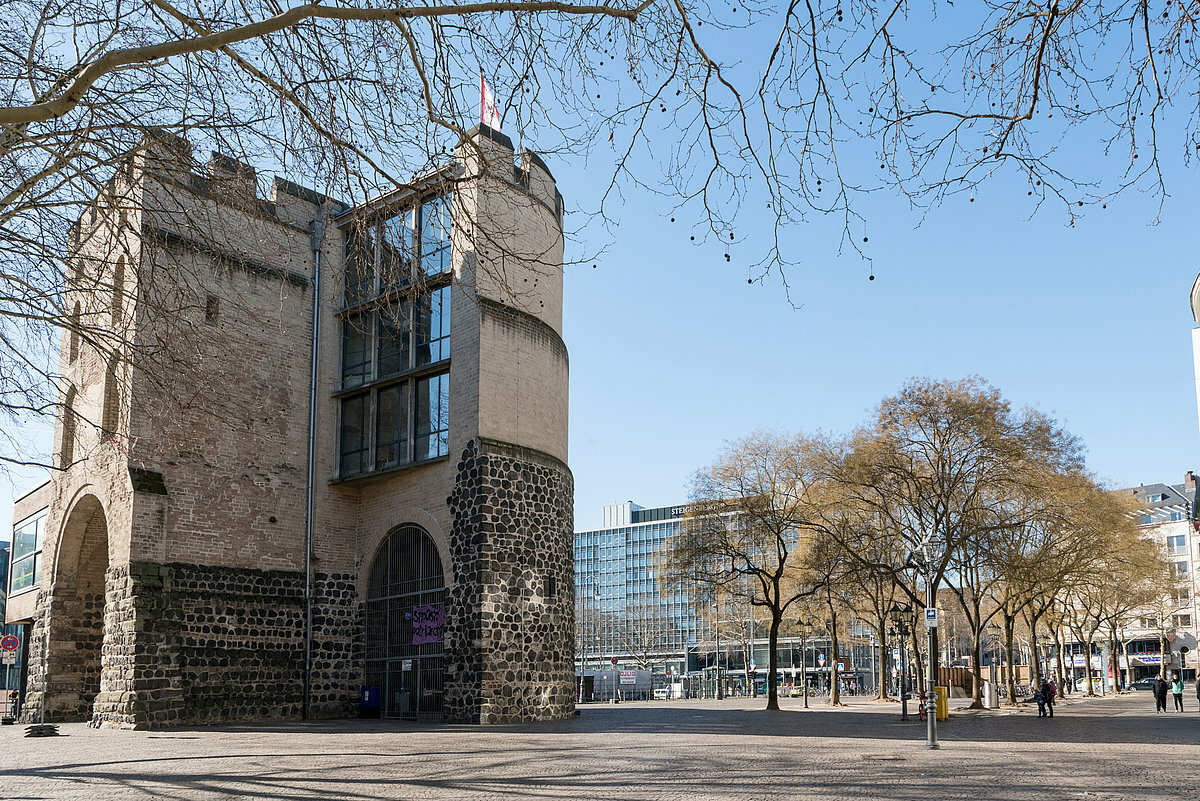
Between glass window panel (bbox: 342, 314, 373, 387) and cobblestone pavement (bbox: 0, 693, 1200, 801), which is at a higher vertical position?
glass window panel (bbox: 342, 314, 373, 387)

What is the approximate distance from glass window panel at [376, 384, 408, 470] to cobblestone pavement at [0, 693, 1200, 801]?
7741 mm

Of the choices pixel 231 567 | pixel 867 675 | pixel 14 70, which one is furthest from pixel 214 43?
pixel 867 675

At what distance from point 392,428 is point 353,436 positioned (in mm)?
1946

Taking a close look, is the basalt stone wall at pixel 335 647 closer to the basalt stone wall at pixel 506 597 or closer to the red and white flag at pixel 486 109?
the basalt stone wall at pixel 506 597

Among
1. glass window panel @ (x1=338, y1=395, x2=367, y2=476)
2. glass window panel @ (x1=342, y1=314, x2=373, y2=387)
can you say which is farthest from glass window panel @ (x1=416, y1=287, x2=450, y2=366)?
glass window panel @ (x1=338, y1=395, x2=367, y2=476)

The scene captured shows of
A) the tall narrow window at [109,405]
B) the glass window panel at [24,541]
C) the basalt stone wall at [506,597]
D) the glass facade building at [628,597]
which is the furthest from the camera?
the glass facade building at [628,597]

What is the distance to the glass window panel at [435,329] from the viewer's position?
29219 millimetres

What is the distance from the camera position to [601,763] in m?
15.3

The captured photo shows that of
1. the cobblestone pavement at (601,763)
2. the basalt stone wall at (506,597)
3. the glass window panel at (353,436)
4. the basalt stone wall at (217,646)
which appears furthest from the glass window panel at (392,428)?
the cobblestone pavement at (601,763)

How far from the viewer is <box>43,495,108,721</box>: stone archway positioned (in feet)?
Answer: 97.8

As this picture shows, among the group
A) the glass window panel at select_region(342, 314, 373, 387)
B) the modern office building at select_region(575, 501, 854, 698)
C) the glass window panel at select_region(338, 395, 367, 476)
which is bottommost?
the modern office building at select_region(575, 501, 854, 698)

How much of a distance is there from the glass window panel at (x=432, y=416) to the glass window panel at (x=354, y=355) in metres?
2.48

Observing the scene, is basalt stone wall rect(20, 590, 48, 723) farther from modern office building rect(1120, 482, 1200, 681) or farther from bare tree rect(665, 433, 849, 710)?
modern office building rect(1120, 482, 1200, 681)

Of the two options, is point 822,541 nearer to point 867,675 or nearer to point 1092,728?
point 1092,728
